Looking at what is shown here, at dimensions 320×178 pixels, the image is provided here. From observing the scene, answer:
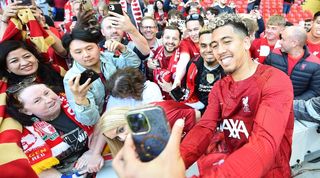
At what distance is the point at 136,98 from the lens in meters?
1.94

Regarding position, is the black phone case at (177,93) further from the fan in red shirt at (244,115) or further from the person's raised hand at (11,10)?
the person's raised hand at (11,10)

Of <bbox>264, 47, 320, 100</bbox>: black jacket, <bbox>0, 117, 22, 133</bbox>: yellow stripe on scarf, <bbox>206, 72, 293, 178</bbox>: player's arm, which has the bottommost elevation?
<bbox>264, 47, 320, 100</bbox>: black jacket

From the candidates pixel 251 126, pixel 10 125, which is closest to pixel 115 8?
pixel 10 125

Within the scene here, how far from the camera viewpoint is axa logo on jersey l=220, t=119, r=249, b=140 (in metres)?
1.42

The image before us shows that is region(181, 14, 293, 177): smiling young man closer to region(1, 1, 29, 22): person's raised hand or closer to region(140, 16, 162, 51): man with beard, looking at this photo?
region(1, 1, 29, 22): person's raised hand

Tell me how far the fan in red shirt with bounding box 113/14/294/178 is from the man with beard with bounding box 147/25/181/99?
1281mm

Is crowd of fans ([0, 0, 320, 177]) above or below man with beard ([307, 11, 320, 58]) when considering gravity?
above

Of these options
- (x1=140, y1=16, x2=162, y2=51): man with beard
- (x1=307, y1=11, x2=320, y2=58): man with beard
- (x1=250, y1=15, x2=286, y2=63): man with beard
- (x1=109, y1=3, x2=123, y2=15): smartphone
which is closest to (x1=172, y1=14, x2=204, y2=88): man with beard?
(x1=140, y1=16, x2=162, y2=51): man with beard

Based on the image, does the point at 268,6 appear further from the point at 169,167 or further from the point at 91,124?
the point at 169,167

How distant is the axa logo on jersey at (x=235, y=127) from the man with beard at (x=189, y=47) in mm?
1126

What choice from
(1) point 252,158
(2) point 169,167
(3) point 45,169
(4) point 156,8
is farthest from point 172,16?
(2) point 169,167

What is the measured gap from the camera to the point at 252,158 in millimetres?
1027

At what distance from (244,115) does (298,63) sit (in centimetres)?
168

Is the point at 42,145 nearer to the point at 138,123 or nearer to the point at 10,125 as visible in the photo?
the point at 10,125
